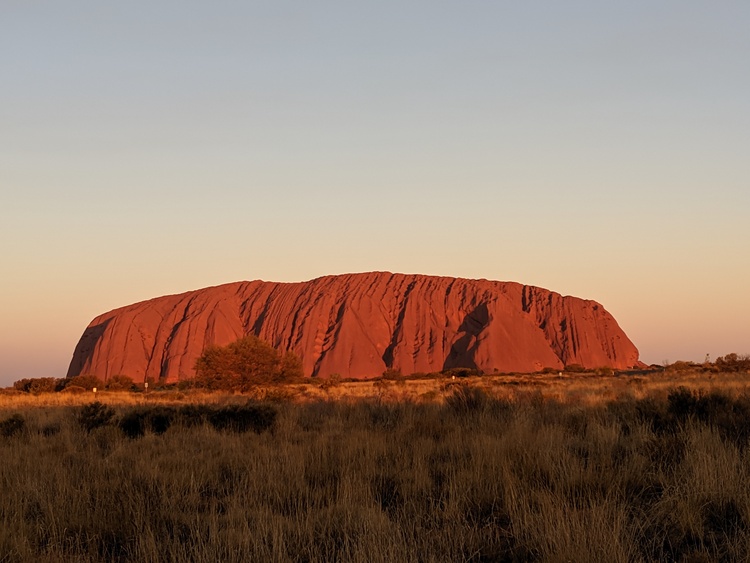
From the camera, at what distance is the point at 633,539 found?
15.3 feet

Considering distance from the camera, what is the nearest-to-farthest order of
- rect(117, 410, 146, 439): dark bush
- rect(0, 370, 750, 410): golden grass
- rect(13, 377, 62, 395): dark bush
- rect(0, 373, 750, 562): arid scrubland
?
rect(0, 373, 750, 562): arid scrubland < rect(117, 410, 146, 439): dark bush < rect(0, 370, 750, 410): golden grass < rect(13, 377, 62, 395): dark bush

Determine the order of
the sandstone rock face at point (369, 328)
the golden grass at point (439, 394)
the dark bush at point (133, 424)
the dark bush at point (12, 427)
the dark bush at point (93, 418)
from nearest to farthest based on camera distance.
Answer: the dark bush at point (133, 424) → the dark bush at point (12, 427) → the dark bush at point (93, 418) → the golden grass at point (439, 394) → the sandstone rock face at point (369, 328)

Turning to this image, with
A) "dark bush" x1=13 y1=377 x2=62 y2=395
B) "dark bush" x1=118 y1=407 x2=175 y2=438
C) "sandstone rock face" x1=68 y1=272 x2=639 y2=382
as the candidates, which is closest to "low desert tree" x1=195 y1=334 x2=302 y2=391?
"dark bush" x1=13 y1=377 x2=62 y2=395

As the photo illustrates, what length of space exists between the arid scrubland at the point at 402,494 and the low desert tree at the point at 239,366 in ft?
82.6

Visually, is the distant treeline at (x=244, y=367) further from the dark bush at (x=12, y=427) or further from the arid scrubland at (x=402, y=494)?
the arid scrubland at (x=402, y=494)

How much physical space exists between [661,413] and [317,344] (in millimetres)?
71614

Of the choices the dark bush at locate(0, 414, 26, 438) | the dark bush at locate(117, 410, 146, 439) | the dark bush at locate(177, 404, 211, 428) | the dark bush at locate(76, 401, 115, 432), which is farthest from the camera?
the dark bush at locate(76, 401, 115, 432)

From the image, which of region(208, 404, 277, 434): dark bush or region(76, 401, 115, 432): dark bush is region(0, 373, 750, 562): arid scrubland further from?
region(76, 401, 115, 432): dark bush

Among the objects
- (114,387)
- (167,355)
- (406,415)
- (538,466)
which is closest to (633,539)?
(538,466)

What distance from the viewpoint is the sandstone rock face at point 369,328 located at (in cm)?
7644

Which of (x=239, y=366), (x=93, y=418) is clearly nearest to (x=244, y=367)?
(x=239, y=366)

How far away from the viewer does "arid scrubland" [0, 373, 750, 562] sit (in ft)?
15.1

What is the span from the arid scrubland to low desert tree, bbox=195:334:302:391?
25173 millimetres

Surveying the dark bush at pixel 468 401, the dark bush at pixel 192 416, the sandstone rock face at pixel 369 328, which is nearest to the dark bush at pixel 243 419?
the dark bush at pixel 192 416
